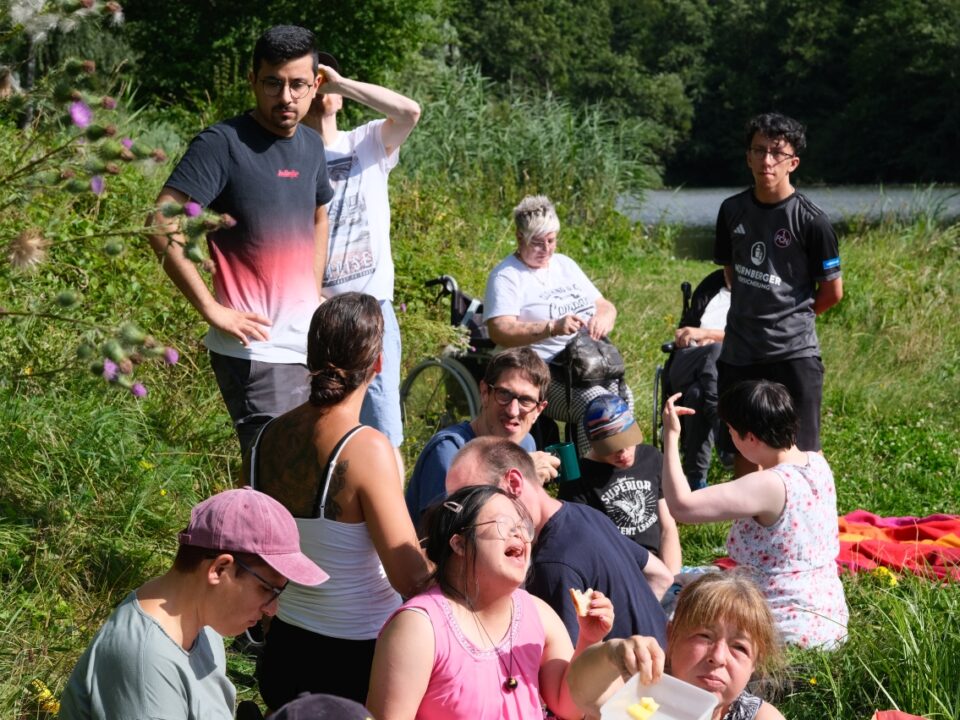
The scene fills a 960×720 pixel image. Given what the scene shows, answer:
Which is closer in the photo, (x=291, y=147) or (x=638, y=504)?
(x=291, y=147)

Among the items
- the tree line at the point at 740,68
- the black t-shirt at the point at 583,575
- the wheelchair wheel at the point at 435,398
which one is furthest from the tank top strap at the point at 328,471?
the tree line at the point at 740,68

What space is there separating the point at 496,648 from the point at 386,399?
89.5 inches

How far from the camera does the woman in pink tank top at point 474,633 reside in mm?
2559

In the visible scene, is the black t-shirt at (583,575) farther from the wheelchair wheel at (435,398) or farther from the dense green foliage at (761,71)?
the dense green foliage at (761,71)

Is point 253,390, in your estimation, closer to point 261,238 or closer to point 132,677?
point 261,238

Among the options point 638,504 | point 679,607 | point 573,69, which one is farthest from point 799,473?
point 573,69

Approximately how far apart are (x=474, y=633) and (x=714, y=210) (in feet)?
79.5

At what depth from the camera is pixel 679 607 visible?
9.58 feet

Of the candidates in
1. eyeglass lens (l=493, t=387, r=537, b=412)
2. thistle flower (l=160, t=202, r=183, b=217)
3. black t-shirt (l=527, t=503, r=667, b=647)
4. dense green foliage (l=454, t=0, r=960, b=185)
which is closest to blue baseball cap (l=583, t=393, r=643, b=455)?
eyeglass lens (l=493, t=387, r=537, b=412)

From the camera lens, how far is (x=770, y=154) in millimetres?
5047

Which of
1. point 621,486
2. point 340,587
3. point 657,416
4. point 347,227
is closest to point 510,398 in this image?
point 621,486

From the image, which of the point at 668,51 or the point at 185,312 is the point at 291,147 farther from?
the point at 668,51

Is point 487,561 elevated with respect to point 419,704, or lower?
elevated

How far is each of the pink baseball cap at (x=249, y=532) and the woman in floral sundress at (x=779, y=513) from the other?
1.82 meters
